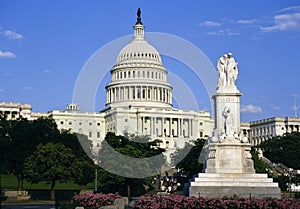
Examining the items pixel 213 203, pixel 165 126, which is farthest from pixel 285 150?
pixel 213 203

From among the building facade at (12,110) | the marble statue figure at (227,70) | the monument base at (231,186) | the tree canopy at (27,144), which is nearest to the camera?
the monument base at (231,186)

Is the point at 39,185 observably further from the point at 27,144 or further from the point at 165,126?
the point at 165,126

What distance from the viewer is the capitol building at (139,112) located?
570 ft

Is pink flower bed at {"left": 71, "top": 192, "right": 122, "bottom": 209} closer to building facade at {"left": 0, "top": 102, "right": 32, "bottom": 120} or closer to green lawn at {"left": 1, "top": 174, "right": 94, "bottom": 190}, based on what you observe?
green lawn at {"left": 1, "top": 174, "right": 94, "bottom": 190}

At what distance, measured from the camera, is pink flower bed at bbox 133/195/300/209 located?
3041 centimetres

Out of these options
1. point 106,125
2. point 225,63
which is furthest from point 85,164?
point 106,125

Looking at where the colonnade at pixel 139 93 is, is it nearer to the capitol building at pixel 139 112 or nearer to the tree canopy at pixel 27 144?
the capitol building at pixel 139 112

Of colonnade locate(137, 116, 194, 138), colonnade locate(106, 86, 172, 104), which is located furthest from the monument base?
colonnade locate(106, 86, 172, 104)

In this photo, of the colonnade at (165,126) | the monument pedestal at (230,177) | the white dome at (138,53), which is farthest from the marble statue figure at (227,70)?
the white dome at (138,53)

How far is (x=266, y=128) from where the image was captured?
19762 cm

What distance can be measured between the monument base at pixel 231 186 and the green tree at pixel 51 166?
29.3 meters

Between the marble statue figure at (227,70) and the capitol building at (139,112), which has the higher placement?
the capitol building at (139,112)

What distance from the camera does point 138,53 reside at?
185 meters

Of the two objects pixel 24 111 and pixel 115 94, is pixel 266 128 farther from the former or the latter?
pixel 24 111
